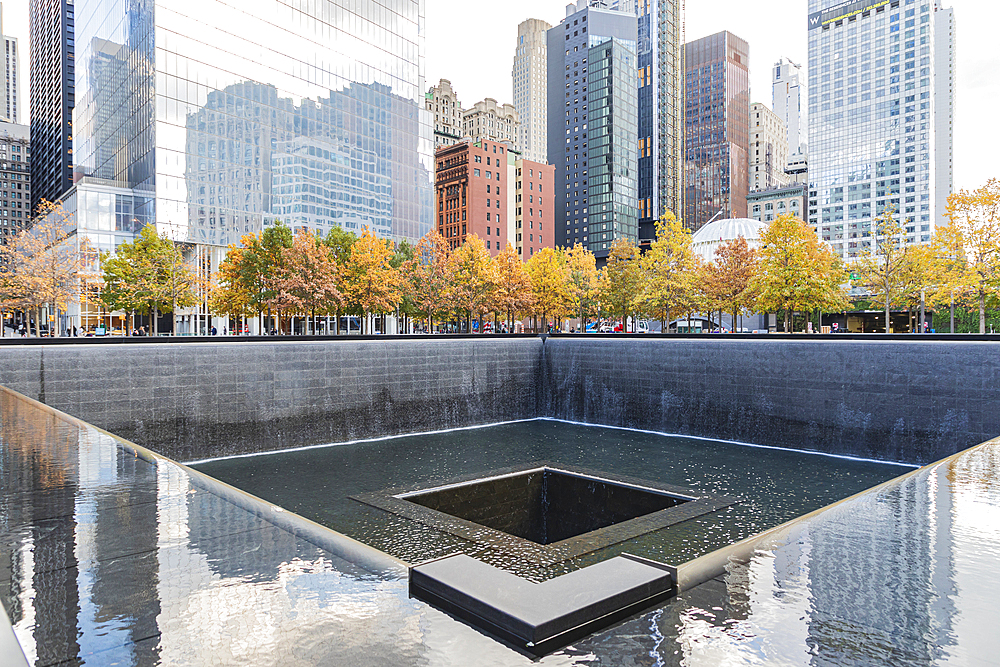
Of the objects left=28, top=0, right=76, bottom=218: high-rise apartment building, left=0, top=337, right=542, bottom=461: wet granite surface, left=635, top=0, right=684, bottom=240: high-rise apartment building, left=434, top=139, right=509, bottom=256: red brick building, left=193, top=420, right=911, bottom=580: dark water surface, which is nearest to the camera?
left=193, top=420, right=911, bottom=580: dark water surface

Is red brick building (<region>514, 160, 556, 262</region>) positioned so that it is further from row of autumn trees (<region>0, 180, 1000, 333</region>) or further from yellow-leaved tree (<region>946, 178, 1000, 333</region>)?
yellow-leaved tree (<region>946, 178, 1000, 333</region>)

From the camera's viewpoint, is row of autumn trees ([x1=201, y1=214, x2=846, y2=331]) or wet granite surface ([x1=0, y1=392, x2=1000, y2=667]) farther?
row of autumn trees ([x1=201, y1=214, x2=846, y2=331])

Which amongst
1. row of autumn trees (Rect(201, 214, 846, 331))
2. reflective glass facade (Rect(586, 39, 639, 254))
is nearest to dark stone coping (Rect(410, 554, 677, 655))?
row of autumn trees (Rect(201, 214, 846, 331))

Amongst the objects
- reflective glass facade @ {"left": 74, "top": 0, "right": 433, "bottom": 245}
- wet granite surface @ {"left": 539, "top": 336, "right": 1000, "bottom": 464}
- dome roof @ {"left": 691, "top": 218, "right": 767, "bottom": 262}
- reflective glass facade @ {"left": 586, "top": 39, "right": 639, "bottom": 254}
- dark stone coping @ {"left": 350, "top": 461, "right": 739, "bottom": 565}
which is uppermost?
reflective glass facade @ {"left": 586, "top": 39, "right": 639, "bottom": 254}

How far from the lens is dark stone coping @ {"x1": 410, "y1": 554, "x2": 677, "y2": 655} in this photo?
2582 millimetres

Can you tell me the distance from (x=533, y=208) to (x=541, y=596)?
110829mm

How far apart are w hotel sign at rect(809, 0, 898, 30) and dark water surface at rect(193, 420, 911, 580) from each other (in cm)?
15149

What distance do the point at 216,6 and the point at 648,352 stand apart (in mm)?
47869

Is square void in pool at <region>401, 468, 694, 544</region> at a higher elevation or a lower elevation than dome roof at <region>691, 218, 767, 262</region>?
lower

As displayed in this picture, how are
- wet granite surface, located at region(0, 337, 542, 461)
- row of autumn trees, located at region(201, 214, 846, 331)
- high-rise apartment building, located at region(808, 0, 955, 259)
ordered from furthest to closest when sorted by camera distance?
high-rise apartment building, located at region(808, 0, 955, 259), row of autumn trees, located at region(201, 214, 846, 331), wet granite surface, located at region(0, 337, 542, 461)

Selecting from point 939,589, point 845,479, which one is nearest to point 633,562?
point 939,589

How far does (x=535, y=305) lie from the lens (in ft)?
142

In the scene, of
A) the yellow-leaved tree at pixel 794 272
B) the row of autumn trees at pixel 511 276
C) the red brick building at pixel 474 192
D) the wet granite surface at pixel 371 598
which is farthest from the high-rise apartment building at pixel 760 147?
the wet granite surface at pixel 371 598

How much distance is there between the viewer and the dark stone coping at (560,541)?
8.61 metres
